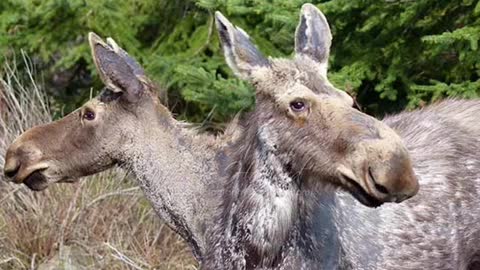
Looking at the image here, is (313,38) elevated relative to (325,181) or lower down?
elevated

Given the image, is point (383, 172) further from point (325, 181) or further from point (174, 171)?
point (174, 171)

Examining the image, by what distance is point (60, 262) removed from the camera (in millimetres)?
9047

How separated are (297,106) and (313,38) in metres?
0.63

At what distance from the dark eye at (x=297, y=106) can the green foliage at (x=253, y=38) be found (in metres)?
2.10

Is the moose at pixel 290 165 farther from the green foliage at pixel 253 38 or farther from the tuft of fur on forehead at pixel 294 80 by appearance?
the green foliage at pixel 253 38

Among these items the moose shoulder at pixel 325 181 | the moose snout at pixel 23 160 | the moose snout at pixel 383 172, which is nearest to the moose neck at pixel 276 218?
the moose shoulder at pixel 325 181

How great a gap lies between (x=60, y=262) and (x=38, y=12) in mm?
2665

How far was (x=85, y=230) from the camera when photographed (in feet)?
30.2

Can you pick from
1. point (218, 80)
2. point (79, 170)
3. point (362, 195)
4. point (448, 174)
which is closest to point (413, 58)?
point (218, 80)

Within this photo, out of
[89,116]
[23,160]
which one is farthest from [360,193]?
[23,160]

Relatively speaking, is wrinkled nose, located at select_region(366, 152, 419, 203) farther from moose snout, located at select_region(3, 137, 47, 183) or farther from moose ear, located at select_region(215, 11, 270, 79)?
moose snout, located at select_region(3, 137, 47, 183)

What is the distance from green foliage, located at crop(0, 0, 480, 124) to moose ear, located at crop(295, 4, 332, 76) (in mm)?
1425

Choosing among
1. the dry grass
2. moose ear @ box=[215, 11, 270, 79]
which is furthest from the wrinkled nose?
the dry grass

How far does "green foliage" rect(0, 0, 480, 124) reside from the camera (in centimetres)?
856
